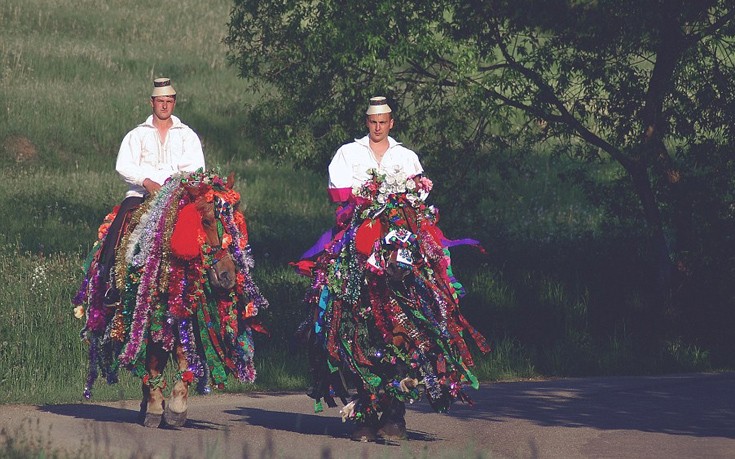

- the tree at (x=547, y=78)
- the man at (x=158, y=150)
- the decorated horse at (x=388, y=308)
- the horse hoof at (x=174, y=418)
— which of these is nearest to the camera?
the decorated horse at (x=388, y=308)

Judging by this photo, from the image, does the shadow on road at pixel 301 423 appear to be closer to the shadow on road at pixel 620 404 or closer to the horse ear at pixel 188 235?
the shadow on road at pixel 620 404

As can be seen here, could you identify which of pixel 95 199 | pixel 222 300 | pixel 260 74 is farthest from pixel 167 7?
pixel 222 300

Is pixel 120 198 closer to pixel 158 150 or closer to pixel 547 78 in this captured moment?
pixel 547 78

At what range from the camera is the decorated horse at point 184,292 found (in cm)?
1136

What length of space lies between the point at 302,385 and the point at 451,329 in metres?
4.09

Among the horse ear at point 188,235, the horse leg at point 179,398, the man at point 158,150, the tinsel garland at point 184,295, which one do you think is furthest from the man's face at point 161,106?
the horse leg at point 179,398

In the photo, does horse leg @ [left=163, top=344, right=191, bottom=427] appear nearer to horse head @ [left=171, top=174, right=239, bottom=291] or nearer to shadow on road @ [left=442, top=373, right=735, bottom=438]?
horse head @ [left=171, top=174, right=239, bottom=291]

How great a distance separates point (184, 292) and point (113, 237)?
848 mm

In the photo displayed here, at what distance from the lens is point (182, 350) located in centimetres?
1154

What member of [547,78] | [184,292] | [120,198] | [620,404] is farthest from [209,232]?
[120,198]

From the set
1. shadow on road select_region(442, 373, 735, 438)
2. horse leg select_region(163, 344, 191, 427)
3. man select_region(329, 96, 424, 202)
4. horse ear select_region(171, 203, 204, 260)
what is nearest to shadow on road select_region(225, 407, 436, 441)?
horse leg select_region(163, 344, 191, 427)

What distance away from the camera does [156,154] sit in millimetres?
12391

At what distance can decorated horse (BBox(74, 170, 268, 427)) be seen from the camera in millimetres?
11359

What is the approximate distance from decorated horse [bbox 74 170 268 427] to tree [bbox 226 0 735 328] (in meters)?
6.10
